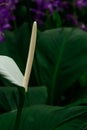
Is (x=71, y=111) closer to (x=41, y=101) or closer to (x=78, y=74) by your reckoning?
(x=41, y=101)

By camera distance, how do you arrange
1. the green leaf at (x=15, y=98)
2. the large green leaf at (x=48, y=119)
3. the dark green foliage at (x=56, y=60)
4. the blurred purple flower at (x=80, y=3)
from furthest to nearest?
the blurred purple flower at (x=80, y=3), the dark green foliage at (x=56, y=60), the green leaf at (x=15, y=98), the large green leaf at (x=48, y=119)

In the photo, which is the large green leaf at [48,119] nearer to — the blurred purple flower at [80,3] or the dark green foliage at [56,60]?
the dark green foliage at [56,60]

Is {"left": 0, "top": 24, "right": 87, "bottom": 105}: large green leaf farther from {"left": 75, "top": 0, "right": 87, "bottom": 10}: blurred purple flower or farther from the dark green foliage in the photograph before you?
{"left": 75, "top": 0, "right": 87, "bottom": 10}: blurred purple flower

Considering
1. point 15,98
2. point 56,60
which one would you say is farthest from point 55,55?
point 15,98

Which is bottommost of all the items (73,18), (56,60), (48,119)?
(73,18)

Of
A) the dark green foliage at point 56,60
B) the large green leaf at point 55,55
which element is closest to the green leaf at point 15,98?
the dark green foliage at point 56,60

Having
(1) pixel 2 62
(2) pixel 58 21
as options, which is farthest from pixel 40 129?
(2) pixel 58 21

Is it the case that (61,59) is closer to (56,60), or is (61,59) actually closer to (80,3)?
(56,60)
